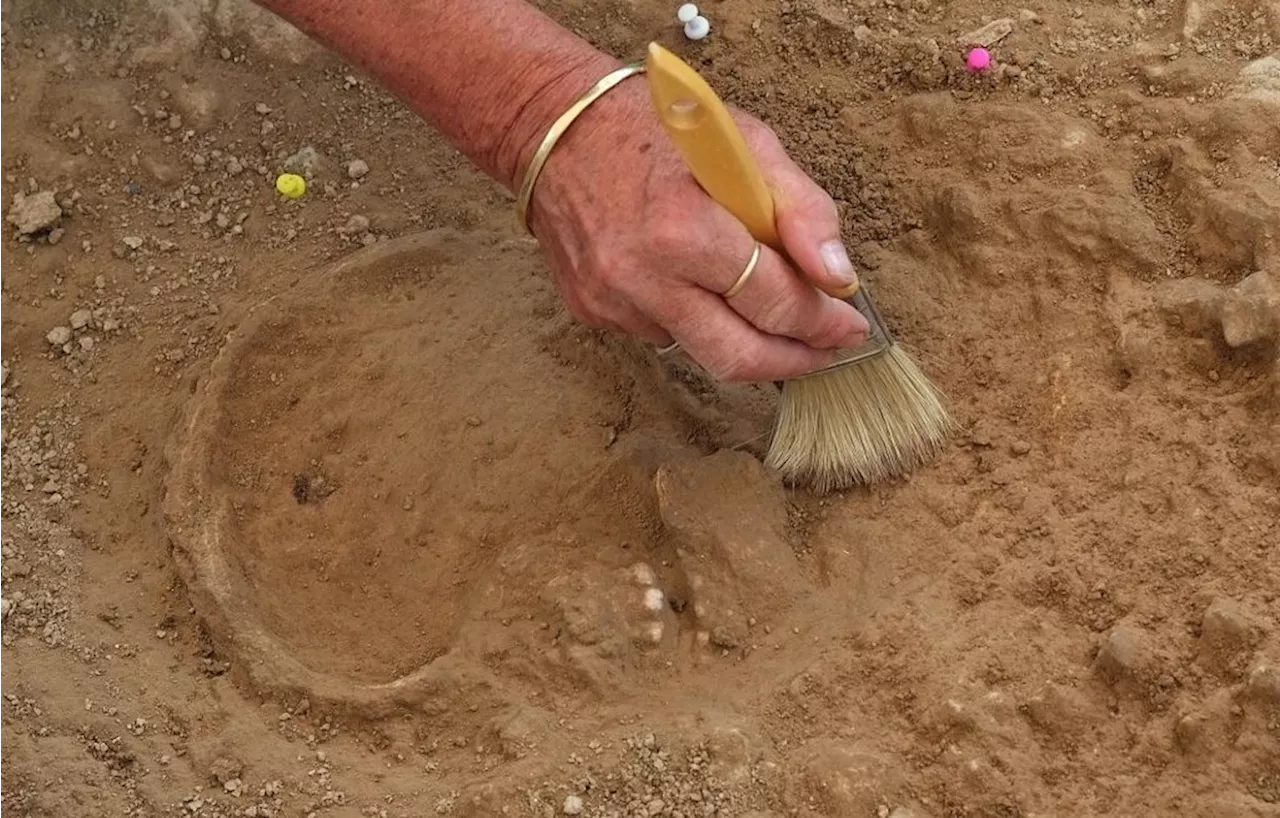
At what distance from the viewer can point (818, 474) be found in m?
1.47

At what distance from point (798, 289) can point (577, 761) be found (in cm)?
50

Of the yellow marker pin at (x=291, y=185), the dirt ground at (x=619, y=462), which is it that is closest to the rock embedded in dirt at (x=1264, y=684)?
the dirt ground at (x=619, y=462)

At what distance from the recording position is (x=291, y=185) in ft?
5.89

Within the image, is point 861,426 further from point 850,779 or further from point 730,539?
point 850,779

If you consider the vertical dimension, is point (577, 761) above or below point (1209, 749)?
below

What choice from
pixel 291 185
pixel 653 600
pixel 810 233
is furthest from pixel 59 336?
pixel 810 233

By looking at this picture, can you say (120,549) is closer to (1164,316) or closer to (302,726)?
(302,726)

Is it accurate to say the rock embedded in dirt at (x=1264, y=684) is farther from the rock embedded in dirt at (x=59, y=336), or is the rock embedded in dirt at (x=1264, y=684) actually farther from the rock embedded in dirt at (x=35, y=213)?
the rock embedded in dirt at (x=35, y=213)

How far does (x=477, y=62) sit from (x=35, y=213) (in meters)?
0.69

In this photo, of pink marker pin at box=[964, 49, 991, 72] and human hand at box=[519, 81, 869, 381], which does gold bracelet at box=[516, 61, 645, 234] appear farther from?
pink marker pin at box=[964, 49, 991, 72]

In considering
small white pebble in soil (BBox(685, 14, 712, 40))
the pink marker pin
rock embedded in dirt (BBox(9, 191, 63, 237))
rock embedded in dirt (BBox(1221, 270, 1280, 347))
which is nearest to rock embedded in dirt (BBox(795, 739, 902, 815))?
rock embedded in dirt (BBox(1221, 270, 1280, 347))

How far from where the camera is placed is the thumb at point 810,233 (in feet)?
4.28

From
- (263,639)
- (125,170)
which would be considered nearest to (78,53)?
(125,170)

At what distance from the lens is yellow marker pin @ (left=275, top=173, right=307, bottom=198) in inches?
70.7
